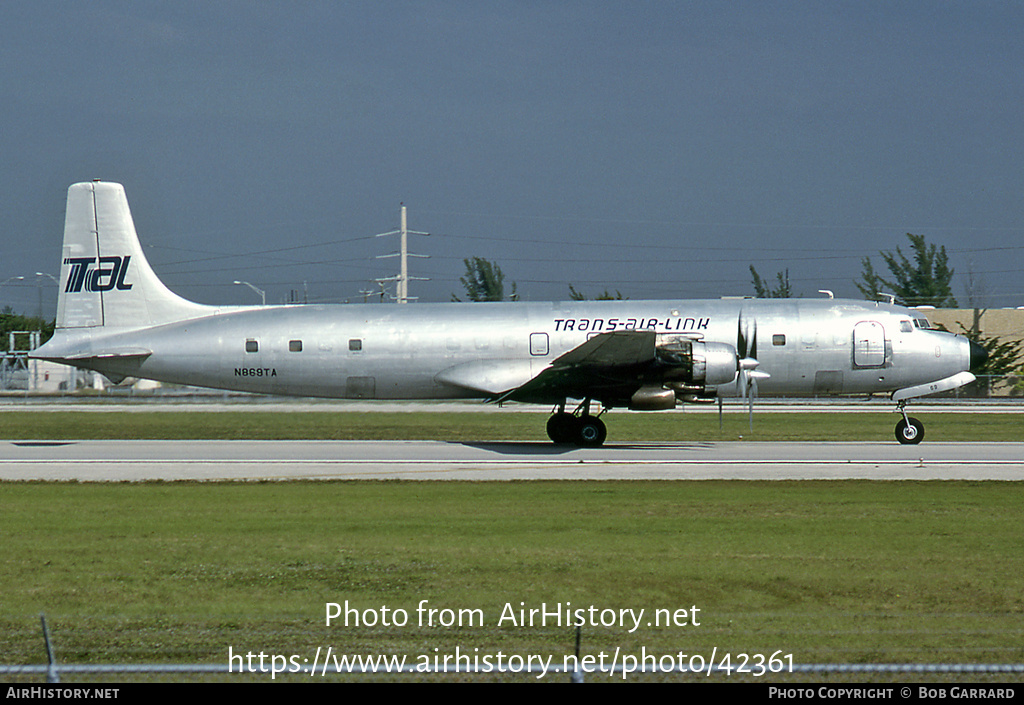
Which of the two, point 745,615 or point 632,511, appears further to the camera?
point 632,511

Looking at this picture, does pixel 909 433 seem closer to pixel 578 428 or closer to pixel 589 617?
pixel 578 428

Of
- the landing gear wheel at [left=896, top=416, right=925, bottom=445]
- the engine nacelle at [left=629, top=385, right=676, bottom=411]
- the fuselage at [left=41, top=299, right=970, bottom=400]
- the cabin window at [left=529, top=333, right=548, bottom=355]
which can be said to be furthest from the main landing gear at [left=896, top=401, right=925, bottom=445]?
the cabin window at [left=529, top=333, right=548, bottom=355]

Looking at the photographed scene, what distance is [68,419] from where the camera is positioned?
4128 centimetres

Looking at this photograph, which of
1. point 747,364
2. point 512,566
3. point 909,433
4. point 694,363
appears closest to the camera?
point 512,566

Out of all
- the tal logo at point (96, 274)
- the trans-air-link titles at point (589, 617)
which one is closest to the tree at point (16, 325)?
the tal logo at point (96, 274)

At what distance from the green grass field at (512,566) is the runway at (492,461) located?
4.64ft

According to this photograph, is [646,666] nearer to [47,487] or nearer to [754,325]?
[47,487]

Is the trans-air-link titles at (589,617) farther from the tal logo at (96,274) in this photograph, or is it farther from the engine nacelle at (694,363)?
the tal logo at (96,274)

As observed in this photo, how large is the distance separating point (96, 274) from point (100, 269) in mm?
205

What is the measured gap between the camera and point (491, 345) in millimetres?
28828

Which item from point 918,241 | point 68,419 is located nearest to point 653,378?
point 68,419

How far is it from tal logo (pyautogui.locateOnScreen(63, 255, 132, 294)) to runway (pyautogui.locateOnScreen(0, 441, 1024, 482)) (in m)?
5.06


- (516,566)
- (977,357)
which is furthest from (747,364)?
(516,566)

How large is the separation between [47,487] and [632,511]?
12.8 m
